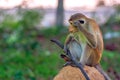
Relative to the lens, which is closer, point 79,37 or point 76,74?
point 76,74

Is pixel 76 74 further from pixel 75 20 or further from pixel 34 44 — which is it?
pixel 34 44

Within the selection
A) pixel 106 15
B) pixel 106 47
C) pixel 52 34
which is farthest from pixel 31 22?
pixel 106 15

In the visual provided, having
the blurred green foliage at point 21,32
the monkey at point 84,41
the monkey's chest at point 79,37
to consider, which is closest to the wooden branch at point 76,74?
the monkey at point 84,41

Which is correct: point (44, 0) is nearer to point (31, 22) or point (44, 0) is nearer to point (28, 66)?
point (31, 22)

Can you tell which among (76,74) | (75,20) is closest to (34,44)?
(75,20)

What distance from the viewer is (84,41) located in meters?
4.54

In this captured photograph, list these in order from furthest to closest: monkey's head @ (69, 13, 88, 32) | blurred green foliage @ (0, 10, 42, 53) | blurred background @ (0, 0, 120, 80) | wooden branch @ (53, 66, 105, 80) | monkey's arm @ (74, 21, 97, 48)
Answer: blurred green foliage @ (0, 10, 42, 53)
blurred background @ (0, 0, 120, 80)
monkey's arm @ (74, 21, 97, 48)
monkey's head @ (69, 13, 88, 32)
wooden branch @ (53, 66, 105, 80)

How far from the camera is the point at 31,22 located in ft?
38.3

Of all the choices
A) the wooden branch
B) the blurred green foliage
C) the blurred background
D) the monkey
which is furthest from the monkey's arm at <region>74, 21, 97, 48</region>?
the blurred green foliage

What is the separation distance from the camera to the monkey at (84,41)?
4434 millimetres

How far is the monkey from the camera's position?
175 inches

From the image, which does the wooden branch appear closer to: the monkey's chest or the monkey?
the monkey

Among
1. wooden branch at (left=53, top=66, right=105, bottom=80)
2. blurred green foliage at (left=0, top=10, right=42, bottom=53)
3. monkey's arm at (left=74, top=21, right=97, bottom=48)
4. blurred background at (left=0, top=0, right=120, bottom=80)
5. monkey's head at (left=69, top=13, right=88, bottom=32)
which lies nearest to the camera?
wooden branch at (left=53, top=66, right=105, bottom=80)

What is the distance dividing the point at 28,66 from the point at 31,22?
2.94 meters
